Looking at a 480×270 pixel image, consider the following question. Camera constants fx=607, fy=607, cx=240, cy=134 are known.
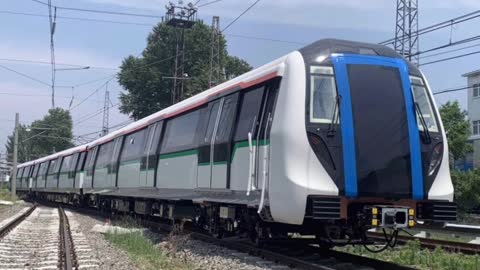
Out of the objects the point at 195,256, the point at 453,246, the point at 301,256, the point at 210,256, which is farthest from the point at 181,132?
the point at 453,246

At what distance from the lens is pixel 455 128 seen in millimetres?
39062

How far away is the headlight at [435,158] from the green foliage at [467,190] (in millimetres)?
25556

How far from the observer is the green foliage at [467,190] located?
1310 inches

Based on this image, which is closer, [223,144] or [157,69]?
[223,144]

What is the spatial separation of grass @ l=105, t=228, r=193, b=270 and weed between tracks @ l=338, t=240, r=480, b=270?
3.66 meters

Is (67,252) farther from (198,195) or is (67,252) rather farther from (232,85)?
(232,85)

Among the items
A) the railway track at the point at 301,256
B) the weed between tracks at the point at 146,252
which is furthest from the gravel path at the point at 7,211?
the railway track at the point at 301,256

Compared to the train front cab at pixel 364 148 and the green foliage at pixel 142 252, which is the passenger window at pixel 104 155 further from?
the train front cab at pixel 364 148

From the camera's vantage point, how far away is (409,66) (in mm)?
9461

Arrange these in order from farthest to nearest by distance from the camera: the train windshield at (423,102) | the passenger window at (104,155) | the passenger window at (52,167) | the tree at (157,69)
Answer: the tree at (157,69) < the passenger window at (52,167) < the passenger window at (104,155) < the train windshield at (423,102)

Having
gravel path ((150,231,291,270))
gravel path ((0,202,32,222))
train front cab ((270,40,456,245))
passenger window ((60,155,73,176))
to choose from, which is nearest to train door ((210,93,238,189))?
gravel path ((150,231,291,270))

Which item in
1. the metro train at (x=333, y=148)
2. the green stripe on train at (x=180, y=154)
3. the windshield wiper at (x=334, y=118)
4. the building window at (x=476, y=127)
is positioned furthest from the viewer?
the building window at (x=476, y=127)

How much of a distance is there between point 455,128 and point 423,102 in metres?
31.7

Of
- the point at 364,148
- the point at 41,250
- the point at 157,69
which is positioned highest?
the point at 157,69
